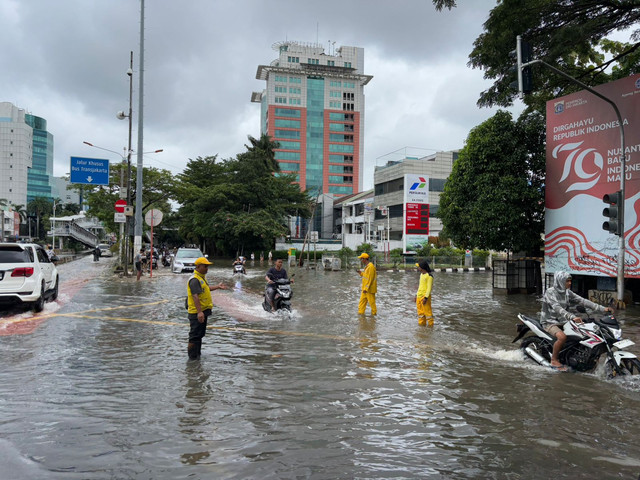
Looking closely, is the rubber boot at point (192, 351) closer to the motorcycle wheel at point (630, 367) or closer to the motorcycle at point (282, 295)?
the motorcycle at point (282, 295)

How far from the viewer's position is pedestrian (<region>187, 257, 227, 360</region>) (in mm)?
7129

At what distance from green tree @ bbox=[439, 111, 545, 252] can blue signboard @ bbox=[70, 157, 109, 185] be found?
17777 millimetres

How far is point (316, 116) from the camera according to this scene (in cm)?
10588

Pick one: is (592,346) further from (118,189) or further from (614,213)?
(118,189)

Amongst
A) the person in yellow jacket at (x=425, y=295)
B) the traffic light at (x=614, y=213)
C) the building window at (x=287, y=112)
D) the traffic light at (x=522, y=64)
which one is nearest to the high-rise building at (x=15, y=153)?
the building window at (x=287, y=112)

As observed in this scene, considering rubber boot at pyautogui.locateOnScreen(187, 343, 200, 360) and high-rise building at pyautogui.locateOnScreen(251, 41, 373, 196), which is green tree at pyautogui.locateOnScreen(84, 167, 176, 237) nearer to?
rubber boot at pyautogui.locateOnScreen(187, 343, 200, 360)

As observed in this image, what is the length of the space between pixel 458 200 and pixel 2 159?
136 meters

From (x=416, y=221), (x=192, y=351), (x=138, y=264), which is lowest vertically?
(x=192, y=351)

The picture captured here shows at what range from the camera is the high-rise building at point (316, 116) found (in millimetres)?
103438

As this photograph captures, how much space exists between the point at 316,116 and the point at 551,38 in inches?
3656

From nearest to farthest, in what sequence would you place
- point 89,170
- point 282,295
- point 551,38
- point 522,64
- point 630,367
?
point 630,367 → point 522,64 → point 282,295 → point 551,38 → point 89,170

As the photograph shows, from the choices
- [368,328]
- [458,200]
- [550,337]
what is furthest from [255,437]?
[458,200]

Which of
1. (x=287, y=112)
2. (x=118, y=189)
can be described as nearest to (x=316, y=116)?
(x=287, y=112)

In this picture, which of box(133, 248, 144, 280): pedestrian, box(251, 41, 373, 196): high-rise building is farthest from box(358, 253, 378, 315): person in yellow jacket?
box(251, 41, 373, 196): high-rise building
